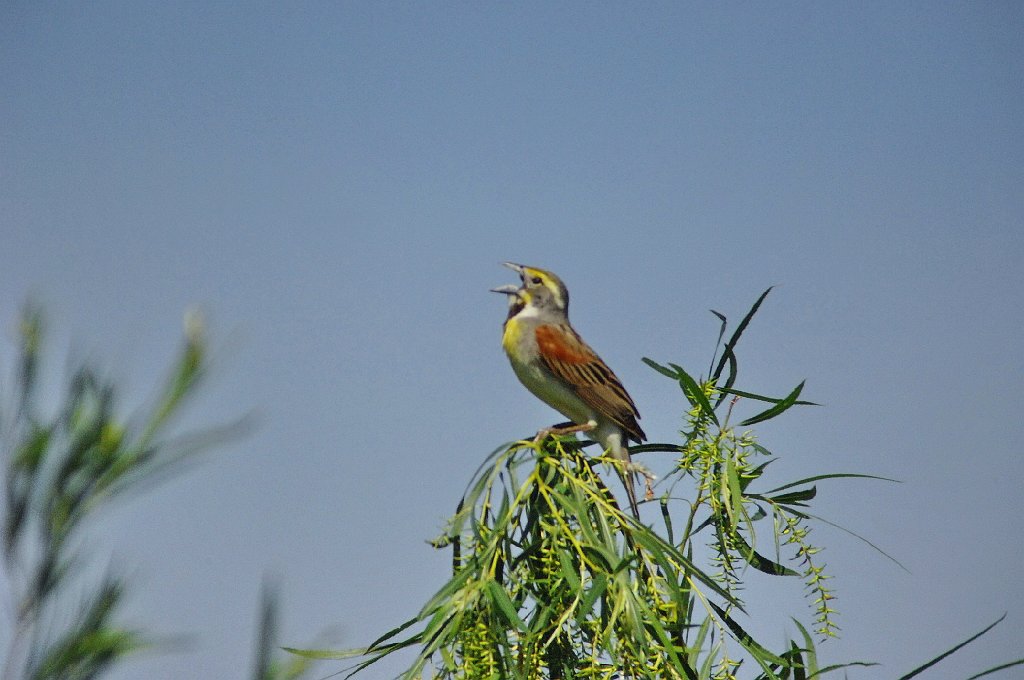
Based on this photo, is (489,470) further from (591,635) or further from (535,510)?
(591,635)

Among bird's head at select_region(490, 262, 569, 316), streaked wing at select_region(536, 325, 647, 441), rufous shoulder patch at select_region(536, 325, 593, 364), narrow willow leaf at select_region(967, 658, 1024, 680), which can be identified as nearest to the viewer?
narrow willow leaf at select_region(967, 658, 1024, 680)

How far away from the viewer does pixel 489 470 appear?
242 centimetres

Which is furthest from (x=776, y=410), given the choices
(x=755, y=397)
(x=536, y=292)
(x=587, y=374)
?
(x=536, y=292)

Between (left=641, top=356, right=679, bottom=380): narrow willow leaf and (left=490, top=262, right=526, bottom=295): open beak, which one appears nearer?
(left=641, top=356, right=679, bottom=380): narrow willow leaf

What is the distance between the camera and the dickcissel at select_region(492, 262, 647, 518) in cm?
461

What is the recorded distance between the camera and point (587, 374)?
15.7 feet

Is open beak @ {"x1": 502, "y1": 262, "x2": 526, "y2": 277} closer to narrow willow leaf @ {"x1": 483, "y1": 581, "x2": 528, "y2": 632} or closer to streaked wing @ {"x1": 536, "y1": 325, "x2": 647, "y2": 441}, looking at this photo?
streaked wing @ {"x1": 536, "y1": 325, "x2": 647, "y2": 441}

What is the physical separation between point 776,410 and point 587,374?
2297 mm

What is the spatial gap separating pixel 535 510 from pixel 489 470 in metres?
0.14

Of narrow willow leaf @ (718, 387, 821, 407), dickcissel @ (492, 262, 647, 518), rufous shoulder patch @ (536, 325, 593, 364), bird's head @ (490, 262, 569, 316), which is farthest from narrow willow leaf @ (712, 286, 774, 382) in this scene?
bird's head @ (490, 262, 569, 316)

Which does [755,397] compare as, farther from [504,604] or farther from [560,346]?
[560,346]

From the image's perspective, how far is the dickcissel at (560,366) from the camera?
15.1ft

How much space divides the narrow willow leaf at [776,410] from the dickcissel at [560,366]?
1794 mm

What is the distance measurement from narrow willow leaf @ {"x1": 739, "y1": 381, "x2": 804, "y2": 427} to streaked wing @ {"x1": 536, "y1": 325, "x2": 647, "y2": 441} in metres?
1.98
